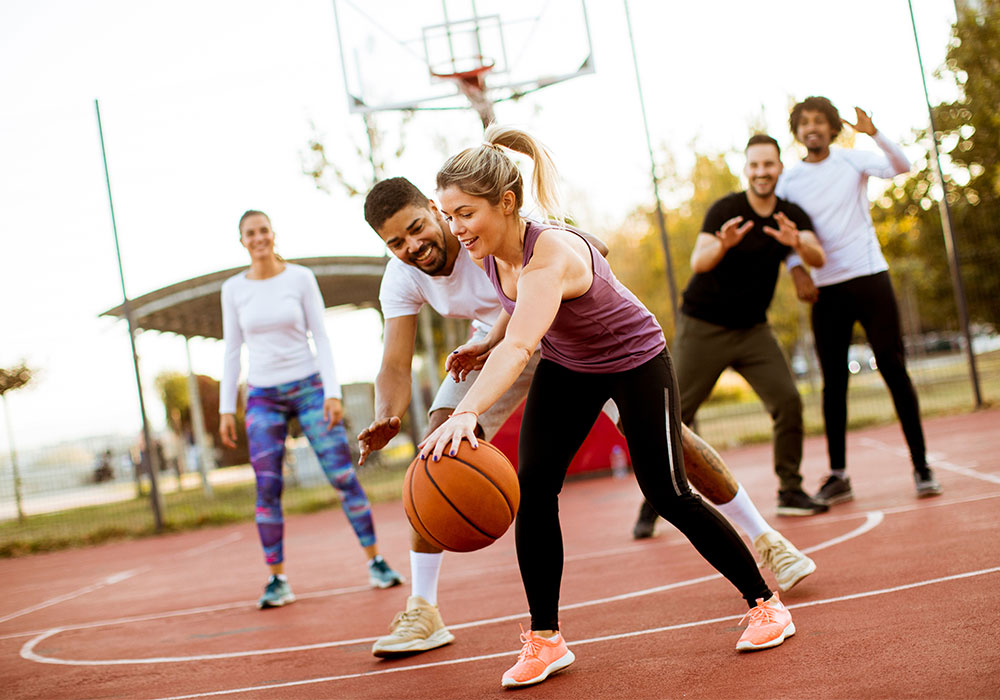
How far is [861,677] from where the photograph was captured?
8.96 ft

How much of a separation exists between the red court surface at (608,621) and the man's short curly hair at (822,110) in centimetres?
221

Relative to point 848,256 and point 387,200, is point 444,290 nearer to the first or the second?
point 387,200

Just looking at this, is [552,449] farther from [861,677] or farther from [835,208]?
[835,208]

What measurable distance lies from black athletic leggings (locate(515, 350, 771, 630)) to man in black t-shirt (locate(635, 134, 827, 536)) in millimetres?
2268

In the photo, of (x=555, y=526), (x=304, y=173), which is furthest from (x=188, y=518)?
(x=555, y=526)

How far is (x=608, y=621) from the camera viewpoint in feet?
13.1

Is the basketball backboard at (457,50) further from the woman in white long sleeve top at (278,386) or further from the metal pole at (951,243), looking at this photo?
the woman in white long sleeve top at (278,386)

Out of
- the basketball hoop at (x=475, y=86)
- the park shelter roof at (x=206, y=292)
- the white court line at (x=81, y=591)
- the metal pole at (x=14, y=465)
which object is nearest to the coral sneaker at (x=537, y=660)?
the white court line at (x=81, y=591)

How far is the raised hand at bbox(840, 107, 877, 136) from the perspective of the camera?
566 cm

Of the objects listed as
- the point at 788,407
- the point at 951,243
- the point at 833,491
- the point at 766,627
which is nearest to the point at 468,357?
the point at 766,627

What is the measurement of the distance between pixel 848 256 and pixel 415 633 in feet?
11.1

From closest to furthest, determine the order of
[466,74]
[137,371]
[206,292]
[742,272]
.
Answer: [742,272], [137,371], [466,74], [206,292]

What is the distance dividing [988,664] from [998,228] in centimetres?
1131

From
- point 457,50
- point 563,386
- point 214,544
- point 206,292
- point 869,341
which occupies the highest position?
point 457,50
